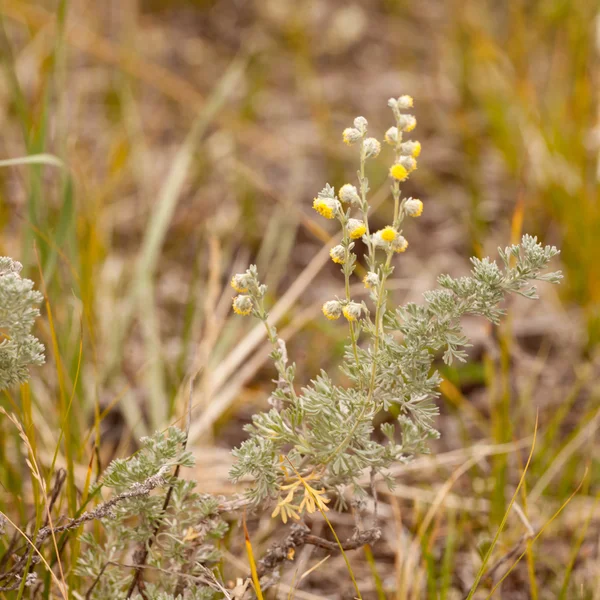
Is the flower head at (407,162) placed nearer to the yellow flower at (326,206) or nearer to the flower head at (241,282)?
the yellow flower at (326,206)

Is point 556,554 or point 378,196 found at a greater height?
point 378,196

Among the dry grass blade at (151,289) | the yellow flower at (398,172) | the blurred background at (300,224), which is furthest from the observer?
Answer: the dry grass blade at (151,289)

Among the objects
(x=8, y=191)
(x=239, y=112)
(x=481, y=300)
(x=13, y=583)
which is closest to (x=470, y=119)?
(x=239, y=112)

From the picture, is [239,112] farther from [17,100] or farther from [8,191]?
[17,100]

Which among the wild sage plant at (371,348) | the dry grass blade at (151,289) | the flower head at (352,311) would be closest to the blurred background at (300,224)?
the dry grass blade at (151,289)

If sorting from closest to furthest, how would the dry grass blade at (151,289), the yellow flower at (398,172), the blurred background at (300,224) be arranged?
the yellow flower at (398,172), the blurred background at (300,224), the dry grass blade at (151,289)

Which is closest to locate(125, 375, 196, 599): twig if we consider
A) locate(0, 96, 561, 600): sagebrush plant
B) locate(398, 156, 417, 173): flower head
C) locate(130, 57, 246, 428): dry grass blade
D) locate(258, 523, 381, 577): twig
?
locate(0, 96, 561, 600): sagebrush plant

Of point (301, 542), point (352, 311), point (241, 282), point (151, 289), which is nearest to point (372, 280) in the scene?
point (352, 311)
